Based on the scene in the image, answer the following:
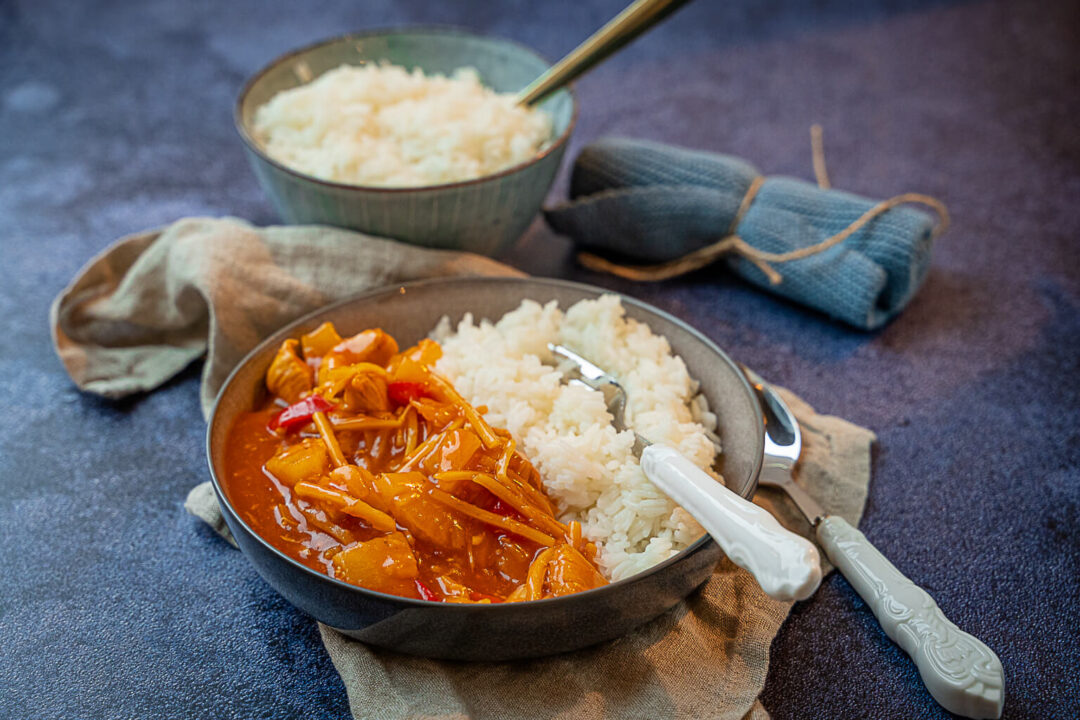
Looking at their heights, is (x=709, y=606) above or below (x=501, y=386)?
below

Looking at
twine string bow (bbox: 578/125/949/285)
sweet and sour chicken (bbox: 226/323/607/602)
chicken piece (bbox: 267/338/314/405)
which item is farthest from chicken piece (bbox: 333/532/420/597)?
twine string bow (bbox: 578/125/949/285)

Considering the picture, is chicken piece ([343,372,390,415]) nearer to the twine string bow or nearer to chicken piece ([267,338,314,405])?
chicken piece ([267,338,314,405])

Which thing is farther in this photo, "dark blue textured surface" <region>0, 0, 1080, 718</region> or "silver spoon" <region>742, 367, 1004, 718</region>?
"dark blue textured surface" <region>0, 0, 1080, 718</region>

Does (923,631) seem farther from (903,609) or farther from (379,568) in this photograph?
(379,568)

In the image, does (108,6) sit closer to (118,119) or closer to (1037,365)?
(118,119)

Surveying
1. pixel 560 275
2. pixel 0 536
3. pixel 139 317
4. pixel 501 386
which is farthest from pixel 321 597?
pixel 560 275

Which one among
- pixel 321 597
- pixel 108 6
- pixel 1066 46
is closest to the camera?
pixel 321 597

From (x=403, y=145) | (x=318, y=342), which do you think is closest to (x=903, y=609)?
(x=318, y=342)
